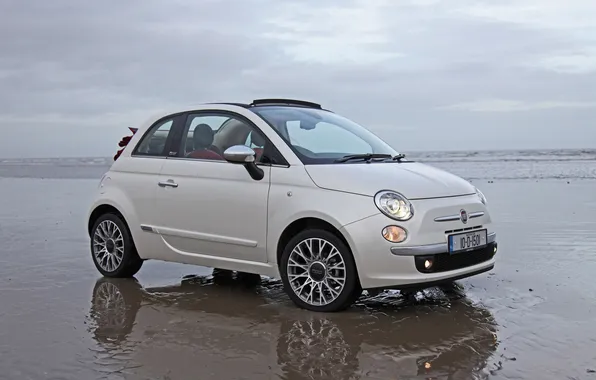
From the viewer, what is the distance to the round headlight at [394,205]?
534cm

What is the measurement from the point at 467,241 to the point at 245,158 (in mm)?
1949

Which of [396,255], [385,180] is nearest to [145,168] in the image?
[385,180]

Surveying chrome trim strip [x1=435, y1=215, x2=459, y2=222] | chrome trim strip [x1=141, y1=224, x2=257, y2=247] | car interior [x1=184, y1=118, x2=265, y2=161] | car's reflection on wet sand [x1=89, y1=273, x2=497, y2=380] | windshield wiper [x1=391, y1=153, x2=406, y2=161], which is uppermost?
car interior [x1=184, y1=118, x2=265, y2=161]

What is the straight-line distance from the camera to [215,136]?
21.6 ft

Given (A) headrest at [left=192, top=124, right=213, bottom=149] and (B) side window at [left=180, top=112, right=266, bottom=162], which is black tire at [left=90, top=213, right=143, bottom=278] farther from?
(A) headrest at [left=192, top=124, right=213, bottom=149]

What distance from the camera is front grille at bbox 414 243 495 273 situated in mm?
5344

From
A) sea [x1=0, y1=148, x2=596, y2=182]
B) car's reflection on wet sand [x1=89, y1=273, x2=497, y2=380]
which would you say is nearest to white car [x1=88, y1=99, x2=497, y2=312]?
car's reflection on wet sand [x1=89, y1=273, x2=497, y2=380]

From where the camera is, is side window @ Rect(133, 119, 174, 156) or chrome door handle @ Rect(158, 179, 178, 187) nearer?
chrome door handle @ Rect(158, 179, 178, 187)

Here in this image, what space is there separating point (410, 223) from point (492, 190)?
513 inches

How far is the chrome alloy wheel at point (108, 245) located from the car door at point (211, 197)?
0.70 m

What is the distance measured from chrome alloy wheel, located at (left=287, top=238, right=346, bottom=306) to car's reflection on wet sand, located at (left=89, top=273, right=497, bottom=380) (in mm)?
156

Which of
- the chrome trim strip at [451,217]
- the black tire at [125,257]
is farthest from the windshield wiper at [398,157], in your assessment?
the black tire at [125,257]

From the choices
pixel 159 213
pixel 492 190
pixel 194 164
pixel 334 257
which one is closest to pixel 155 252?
pixel 159 213

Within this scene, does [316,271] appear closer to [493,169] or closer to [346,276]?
[346,276]
